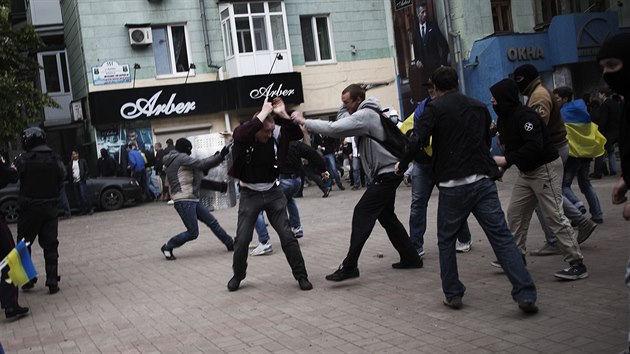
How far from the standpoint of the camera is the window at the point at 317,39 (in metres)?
29.1

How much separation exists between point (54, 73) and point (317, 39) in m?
11.4

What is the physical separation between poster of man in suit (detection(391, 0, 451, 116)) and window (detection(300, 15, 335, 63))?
2.69 m

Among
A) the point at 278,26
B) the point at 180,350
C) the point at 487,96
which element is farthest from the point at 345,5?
the point at 180,350

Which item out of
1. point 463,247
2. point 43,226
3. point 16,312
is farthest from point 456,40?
point 16,312

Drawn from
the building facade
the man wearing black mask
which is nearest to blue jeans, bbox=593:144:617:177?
the man wearing black mask

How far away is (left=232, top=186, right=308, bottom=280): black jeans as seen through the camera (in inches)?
308

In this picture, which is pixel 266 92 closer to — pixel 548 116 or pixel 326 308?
pixel 548 116

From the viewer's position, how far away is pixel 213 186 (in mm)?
10375

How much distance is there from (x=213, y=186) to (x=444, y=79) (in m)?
4.84

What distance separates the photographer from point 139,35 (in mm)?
26344

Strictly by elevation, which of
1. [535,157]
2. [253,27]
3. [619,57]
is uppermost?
[253,27]

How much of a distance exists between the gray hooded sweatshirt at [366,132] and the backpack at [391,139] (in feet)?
0.12

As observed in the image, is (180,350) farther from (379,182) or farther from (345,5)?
(345,5)

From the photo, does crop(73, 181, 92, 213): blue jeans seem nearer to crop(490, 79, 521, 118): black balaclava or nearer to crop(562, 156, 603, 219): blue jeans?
crop(562, 156, 603, 219): blue jeans
